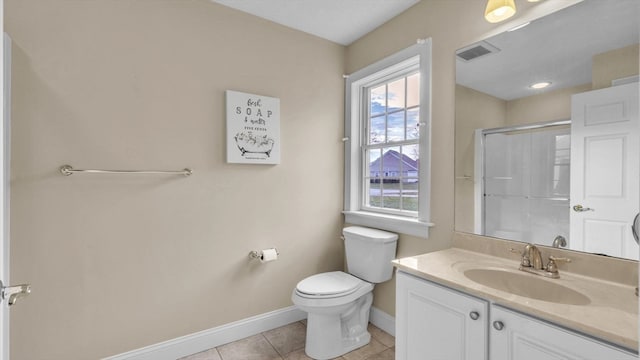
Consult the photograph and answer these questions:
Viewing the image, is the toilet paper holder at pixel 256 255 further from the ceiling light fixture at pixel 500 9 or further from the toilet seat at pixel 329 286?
the ceiling light fixture at pixel 500 9

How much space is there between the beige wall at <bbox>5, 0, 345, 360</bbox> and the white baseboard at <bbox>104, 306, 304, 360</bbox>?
47 millimetres

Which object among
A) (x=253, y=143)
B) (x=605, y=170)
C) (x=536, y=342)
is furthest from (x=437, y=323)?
(x=253, y=143)

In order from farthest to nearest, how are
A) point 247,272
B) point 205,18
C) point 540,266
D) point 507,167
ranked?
1. point 247,272
2. point 205,18
3. point 507,167
4. point 540,266

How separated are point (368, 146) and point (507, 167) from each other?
3.95 feet

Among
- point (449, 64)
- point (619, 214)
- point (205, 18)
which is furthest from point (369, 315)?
point (205, 18)

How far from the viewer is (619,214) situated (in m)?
1.26

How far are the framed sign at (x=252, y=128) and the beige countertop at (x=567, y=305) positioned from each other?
4.28 feet

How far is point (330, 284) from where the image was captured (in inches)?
83.4

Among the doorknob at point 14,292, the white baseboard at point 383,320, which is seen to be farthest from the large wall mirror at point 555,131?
the doorknob at point 14,292

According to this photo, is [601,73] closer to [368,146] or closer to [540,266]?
[540,266]

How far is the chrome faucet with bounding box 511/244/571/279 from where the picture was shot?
53.2 inches

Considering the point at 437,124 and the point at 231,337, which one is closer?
the point at 437,124

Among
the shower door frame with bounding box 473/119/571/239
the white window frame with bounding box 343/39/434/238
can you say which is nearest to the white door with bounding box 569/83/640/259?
the shower door frame with bounding box 473/119/571/239

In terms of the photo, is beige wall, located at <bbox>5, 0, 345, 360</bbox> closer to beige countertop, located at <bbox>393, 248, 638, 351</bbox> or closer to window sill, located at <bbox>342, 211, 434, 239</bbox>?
window sill, located at <bbox>342, 211, 434, 239</bbox>
